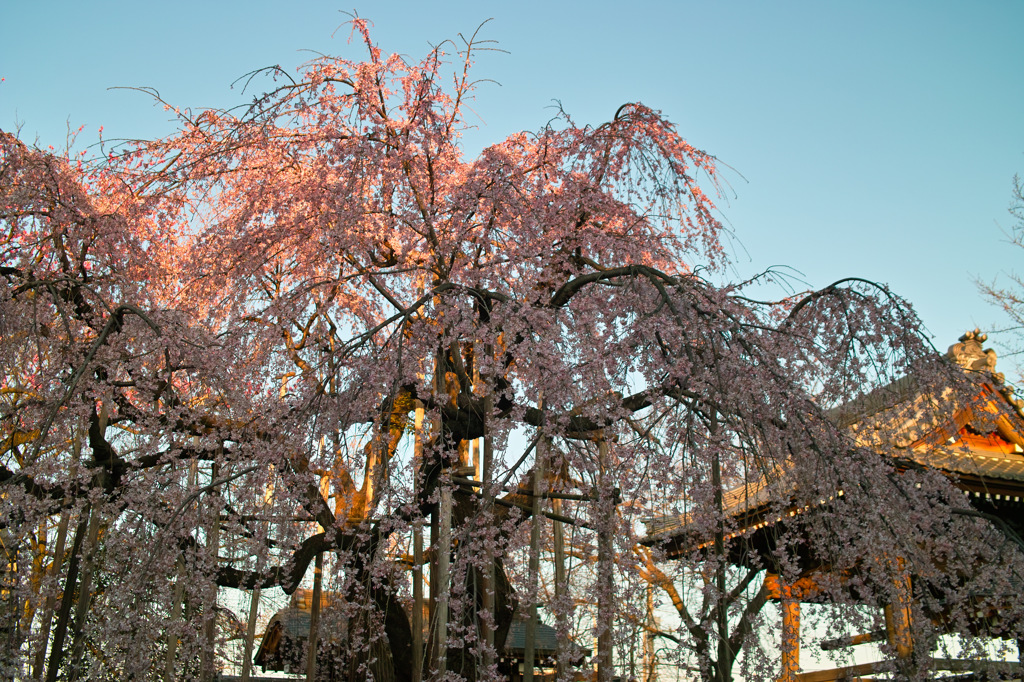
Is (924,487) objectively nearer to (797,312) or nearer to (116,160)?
(797,312)

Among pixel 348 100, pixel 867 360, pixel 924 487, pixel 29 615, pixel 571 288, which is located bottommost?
pixel 29 615

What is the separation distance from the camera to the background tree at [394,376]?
4297 millimetres

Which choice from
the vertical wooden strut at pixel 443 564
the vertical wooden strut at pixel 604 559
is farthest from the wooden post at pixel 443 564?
the vertical wooden strut at pixel 604 559

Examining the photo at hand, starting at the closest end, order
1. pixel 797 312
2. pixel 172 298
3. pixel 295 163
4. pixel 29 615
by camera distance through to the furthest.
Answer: pixel 797 312 → pixel 29 615 → pixel 295 163 → pixel 172 298

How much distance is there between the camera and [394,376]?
193 inches

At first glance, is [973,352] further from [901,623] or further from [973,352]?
[901,623]

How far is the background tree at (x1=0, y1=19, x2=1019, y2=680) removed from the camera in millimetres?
4297

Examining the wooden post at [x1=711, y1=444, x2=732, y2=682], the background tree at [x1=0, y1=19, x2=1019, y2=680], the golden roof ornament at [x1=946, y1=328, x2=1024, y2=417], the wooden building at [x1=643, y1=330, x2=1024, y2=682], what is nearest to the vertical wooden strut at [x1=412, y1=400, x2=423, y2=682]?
the background tree at [x1=0, y1=19, x2=1019, y2=680]

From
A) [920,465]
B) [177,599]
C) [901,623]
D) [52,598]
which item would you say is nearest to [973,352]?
[920,465]

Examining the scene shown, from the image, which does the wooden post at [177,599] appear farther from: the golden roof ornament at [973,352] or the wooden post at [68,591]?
the golden roof ornament at [973,352]

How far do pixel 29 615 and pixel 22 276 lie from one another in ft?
10.2

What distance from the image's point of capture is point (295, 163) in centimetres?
725

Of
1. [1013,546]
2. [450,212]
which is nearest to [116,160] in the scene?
[450,212]

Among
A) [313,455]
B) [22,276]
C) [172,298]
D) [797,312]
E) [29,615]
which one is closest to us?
[313,455]
